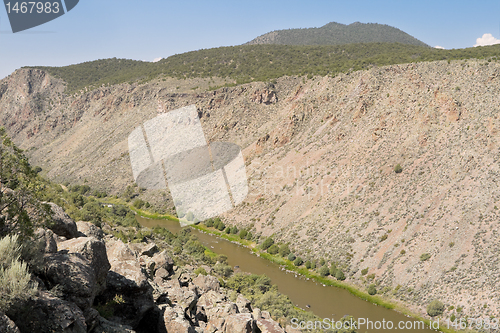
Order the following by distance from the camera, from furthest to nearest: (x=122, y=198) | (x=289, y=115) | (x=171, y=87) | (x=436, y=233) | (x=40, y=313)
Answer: (x=171, y=87), (x=122, y=198), (x=289, y=115), (x=436, y=233), (x=40, y=313)

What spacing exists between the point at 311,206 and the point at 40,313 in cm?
4117

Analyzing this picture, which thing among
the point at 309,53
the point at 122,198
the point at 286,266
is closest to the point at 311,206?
the point at 286,266

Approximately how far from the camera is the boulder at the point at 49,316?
6.79 meters

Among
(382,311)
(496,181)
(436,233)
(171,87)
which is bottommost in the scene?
(382,311)

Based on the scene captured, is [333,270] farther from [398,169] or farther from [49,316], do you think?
[49,316]

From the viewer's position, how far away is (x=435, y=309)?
27.4 metres

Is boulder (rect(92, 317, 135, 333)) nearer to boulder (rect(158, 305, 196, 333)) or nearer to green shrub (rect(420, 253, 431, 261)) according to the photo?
Result: boulder (rect(158, 305, 196, 333))

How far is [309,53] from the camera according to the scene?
109 metres

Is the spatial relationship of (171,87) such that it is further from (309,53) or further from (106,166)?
(309,53)

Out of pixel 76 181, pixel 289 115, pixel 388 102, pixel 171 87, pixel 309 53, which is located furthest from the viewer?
pixel 309 53

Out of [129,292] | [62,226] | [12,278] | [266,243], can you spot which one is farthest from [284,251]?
[12,278]

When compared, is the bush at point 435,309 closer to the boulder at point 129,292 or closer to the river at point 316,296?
the river at point 316,296

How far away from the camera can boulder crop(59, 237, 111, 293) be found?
9.56m

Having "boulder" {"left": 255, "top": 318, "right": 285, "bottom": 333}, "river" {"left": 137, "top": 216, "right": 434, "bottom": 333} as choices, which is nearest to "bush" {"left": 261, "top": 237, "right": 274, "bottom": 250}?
"river" {"left": 137, "top": 216, "right": 434, "bottom": 333}
